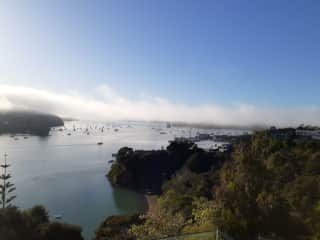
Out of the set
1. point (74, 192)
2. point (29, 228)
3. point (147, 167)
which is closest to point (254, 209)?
point (29, 228)

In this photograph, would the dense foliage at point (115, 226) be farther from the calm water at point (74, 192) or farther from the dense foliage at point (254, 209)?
the dense foliage at point (254, 209)

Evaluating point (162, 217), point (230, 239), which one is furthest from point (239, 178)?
point (162, 217)

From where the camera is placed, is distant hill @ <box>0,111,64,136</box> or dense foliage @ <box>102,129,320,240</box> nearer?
dense foliage @ <box>102,129,320,240</box>

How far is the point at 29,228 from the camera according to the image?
1112 cm

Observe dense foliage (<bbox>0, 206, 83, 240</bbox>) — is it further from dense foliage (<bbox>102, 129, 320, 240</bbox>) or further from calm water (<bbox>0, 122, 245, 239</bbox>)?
dense foliage (<bbox>102, 129, 320, 240</bbox>)

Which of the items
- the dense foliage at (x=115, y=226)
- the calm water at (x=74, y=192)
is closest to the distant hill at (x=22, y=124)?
the calm water at (x=74, y=192)

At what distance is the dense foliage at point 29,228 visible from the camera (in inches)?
401

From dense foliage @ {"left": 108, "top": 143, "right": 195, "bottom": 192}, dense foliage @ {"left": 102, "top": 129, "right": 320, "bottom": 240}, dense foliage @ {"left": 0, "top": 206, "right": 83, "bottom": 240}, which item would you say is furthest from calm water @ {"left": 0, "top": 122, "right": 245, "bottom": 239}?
dense foliage @ {"left": 102, "top": 129, "right": 320, "bottom": 240}

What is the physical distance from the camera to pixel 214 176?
21.7 meters

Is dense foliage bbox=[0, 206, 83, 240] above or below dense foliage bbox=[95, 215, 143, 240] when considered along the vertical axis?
above

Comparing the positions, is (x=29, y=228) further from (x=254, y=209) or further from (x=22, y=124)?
(x=22, y=124)

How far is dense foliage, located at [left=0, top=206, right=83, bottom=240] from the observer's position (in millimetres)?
10180

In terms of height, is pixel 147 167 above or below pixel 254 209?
below

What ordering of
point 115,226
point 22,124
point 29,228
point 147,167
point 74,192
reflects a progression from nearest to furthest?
point 29,228, point 115,226, point 74,192, point 147,167, point 22,124
